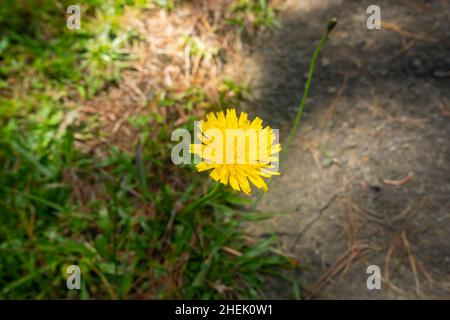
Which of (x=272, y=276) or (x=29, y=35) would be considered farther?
(x=29, y=35)

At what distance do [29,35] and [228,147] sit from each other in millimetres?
2085

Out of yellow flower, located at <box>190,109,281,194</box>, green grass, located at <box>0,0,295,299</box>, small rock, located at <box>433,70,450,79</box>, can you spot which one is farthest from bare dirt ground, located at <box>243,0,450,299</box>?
yellow flower, located at <box>190,109,281,194</box>

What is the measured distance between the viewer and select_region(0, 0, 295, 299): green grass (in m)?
1.95

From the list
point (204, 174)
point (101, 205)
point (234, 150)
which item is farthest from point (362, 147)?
point (101, 205)

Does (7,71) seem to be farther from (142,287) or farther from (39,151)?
(142,287)

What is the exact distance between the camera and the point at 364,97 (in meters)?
2.33

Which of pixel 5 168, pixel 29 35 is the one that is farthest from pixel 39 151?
pixel 29 35

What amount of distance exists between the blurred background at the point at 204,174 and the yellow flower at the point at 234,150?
0.76 m

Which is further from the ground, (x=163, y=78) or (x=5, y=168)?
(x=163, y=78)

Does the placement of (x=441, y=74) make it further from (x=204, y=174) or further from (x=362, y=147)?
(x=204, y=174)

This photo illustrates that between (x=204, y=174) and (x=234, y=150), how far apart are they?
3.26 ft

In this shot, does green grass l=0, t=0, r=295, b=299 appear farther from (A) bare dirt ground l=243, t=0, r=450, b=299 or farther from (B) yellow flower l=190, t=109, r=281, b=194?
(B) yellow flower l=190, t=109, r=281, b=194

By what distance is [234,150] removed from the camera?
1167 mm
